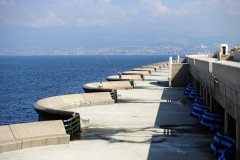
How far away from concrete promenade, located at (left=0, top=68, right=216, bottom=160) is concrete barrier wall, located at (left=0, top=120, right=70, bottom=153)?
0.27m

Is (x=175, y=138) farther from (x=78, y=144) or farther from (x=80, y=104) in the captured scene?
(x=80, y=104)

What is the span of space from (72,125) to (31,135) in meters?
2.88

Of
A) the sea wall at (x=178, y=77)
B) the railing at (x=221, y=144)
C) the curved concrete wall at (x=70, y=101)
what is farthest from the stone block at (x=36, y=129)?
the sea wall at (x=178, y=77)

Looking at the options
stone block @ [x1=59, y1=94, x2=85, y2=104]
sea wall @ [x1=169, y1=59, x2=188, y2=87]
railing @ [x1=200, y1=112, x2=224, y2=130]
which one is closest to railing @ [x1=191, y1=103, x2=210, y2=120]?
railing @ [x1=200, y1=112, x2=224, y2=130]

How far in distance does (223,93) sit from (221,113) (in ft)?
24.2

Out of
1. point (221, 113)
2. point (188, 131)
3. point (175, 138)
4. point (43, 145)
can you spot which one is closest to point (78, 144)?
point (43, 145)

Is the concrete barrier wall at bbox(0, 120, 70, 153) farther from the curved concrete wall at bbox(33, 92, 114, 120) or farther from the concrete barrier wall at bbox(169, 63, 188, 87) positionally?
the concrete barrier wall at bbox(169, 63, 188, 87)

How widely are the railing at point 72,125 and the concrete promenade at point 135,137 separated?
0.39m

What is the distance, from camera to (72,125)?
20.3m

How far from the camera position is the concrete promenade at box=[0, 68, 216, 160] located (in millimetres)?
16625

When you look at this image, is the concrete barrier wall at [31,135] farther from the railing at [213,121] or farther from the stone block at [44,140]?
the railing at [213,121]

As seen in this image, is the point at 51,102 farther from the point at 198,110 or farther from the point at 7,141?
the point at 7,141

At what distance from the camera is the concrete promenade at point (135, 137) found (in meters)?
16.6

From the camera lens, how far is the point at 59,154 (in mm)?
16594
